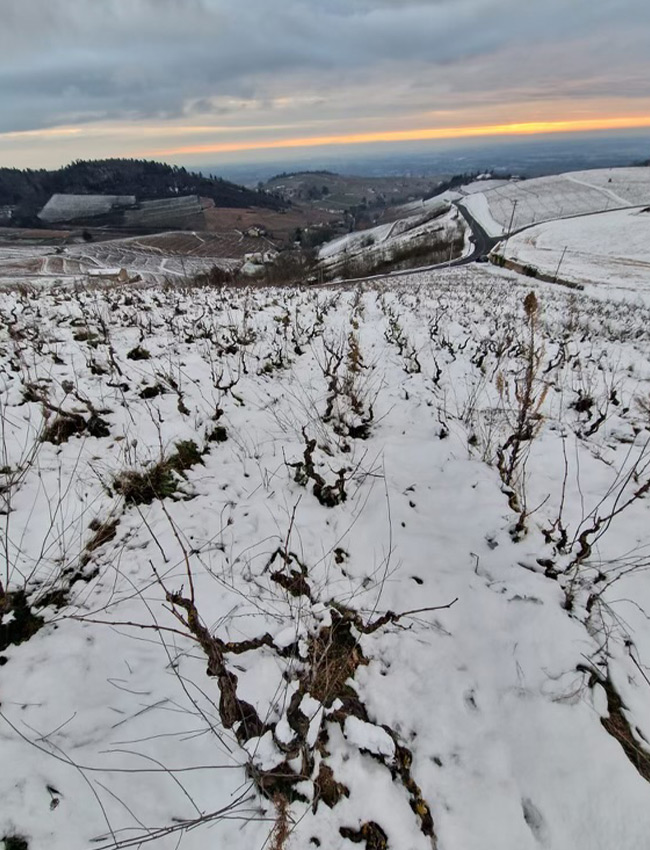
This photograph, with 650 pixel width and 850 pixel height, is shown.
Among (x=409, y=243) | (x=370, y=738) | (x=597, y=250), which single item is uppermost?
(x=409, y=243)

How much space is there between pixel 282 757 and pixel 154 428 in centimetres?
275

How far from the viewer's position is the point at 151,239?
8112 cm

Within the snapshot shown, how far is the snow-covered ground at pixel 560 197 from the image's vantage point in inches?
2341

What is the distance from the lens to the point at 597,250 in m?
35.4

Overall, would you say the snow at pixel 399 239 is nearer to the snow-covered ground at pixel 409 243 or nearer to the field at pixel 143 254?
the snow-covered ground at pixel 409 243

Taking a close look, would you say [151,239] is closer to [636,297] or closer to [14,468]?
[636,297]

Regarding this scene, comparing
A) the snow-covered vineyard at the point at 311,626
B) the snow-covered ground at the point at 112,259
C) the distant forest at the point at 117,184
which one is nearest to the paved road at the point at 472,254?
the snow-covered ground at the point at 112,259

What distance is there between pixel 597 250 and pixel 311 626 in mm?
44689

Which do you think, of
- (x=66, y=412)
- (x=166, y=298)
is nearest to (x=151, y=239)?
(x=166, y=298)

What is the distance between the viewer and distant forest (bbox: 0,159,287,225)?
408 ft

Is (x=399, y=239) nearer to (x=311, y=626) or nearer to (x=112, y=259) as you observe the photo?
(x=112, y=259)

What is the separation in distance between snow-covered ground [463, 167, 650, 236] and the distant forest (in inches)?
3214

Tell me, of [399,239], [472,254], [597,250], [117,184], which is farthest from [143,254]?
[117,184]

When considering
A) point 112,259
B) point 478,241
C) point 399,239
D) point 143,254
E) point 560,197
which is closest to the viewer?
point 478,241
